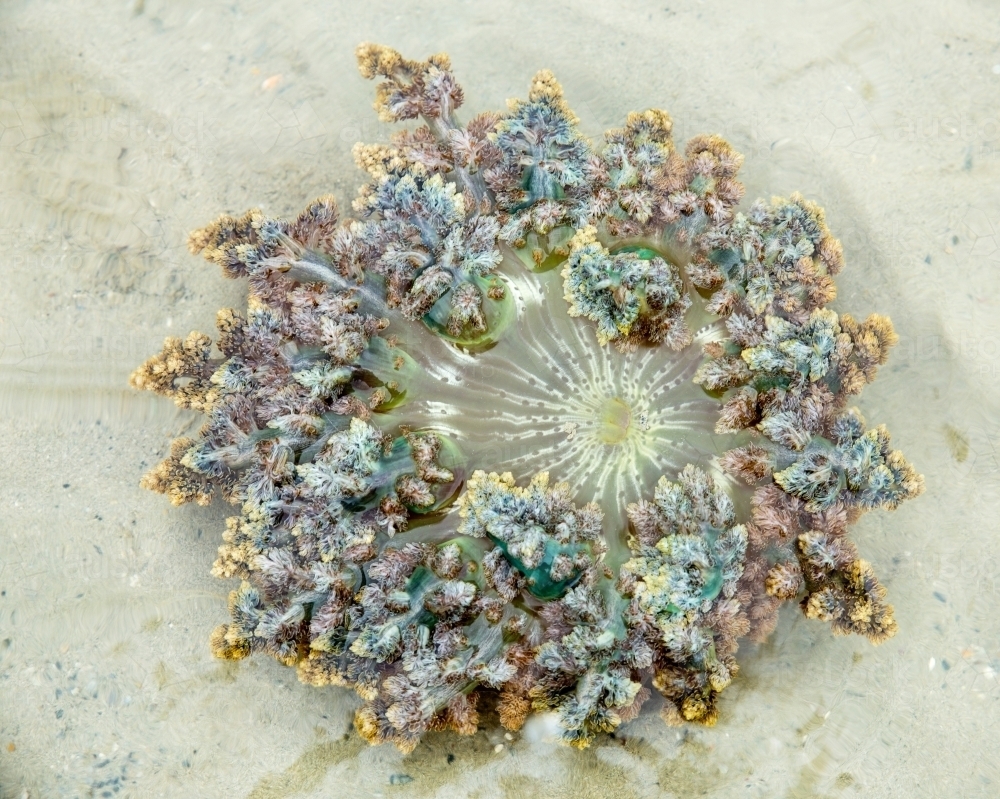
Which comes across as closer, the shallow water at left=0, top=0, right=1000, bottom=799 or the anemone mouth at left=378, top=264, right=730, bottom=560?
the anemone mouth at left=378, top=264, right=730, bottom=560

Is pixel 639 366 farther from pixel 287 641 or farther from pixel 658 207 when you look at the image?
pixel 287 641

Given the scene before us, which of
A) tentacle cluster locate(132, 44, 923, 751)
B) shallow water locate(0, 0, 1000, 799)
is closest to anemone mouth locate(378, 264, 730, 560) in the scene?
tentacle cluster locate(132, 44, 923, 751)

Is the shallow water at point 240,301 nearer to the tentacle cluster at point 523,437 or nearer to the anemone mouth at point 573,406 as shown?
the tentacle cluster at point 523,437

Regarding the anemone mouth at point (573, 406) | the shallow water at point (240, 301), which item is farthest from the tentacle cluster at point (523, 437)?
the shallow water at point (240, 301)

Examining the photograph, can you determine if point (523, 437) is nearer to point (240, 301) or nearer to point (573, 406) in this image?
point (573, 406)

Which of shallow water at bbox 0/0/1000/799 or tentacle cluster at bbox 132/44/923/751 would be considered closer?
tentacle cluster at bbox 132/44/923/751

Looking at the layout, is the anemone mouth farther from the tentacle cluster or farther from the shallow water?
the shallow water

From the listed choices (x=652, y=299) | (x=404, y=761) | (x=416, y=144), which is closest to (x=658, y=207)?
(x=652, y=299)
